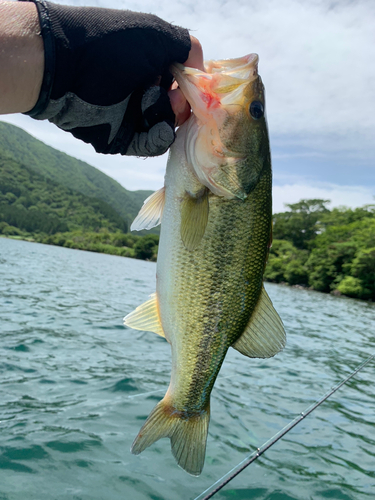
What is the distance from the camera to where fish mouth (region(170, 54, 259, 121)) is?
201 centimetres

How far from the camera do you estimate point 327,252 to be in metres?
67.0

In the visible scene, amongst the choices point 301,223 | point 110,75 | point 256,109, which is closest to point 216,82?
point 256,109

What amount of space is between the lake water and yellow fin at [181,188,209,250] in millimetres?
3503

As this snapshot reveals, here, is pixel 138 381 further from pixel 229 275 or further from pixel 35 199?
pixel 35 199

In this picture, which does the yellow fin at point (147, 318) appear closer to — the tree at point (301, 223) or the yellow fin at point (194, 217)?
the yellow fin at point (194, 217)

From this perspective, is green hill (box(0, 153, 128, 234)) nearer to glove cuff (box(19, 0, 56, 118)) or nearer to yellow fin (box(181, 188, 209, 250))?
yellow fin (box(181, 188, 209, 250))

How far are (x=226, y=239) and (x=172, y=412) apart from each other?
47.2 inches

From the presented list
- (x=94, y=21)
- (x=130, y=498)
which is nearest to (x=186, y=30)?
(x=94, y=21)

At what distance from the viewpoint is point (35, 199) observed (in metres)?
170

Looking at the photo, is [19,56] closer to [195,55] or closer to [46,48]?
[46,48]

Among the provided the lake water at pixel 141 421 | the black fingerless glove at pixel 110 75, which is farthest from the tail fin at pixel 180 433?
the lake water at pixel 141 421

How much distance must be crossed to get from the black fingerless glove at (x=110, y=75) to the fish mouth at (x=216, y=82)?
0.11m

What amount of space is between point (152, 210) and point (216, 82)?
83cm

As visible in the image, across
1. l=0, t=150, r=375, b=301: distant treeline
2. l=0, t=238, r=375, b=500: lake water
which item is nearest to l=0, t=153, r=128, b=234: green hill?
l=0, t=150, r=375, b=301: distant treeline
